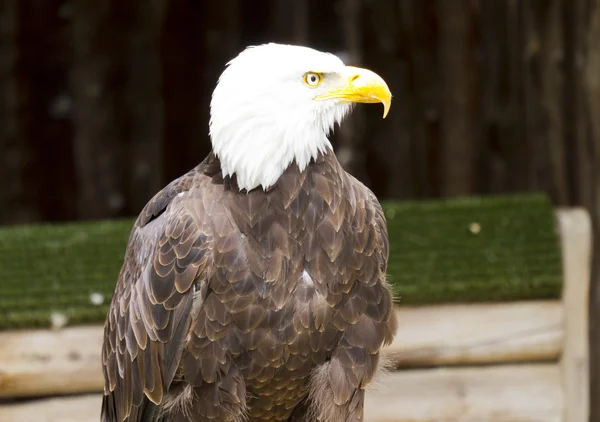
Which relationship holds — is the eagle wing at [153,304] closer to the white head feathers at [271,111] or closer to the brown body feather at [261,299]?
the brown body feather at [261,299]

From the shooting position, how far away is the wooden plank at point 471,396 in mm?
2984

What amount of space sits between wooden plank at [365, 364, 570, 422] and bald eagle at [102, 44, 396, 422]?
35.9 inches

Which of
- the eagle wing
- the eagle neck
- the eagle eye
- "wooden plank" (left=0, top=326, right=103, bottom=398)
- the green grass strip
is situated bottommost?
"wooden plank" (left=0, top=326, right=103, bottom=398)

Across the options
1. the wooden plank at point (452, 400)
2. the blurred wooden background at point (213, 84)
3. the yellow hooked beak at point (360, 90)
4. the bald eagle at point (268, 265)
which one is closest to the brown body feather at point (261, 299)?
the bald eagle at point (268, 265)

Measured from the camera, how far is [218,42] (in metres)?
4.56

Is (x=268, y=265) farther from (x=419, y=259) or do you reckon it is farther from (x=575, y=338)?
(x=575, y=338)

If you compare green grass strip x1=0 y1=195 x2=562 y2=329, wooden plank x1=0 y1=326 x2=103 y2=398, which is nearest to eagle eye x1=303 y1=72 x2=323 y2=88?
green grass strip x1=0 y1=195 x2=562 y2=329

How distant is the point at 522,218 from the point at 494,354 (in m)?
0.69

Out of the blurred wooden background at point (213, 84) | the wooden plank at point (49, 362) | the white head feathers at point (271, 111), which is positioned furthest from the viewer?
the blurred wooden background at point (213, 84)

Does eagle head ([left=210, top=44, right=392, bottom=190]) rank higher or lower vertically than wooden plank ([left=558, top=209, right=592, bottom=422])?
higher

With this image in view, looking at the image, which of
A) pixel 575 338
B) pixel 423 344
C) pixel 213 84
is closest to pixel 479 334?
pixel 423 344

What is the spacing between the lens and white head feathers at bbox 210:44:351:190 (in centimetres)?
192

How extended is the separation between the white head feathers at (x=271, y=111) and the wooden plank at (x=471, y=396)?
125cm

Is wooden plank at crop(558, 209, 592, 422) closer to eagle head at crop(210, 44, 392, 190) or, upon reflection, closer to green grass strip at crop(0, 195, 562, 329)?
green grass strip at crop(0, 195, 562, 329)
